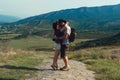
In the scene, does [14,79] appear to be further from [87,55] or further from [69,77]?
[87,55]

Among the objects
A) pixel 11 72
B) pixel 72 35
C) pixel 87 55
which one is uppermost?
pixel 72 35

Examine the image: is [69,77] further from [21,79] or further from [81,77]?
[21,79]

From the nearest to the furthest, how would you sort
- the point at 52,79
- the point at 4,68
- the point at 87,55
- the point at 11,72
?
the point at 52,79 < the point at 11,72 < the point at 4,68 < the point at 87,55

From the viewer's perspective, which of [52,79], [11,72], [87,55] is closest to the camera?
[52,79]

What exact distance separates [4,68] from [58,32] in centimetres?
277

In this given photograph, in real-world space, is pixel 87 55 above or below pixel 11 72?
below

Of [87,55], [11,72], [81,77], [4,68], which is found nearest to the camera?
[81,77]

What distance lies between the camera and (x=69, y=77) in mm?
13336

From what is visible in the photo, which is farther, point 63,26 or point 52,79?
point 63,26

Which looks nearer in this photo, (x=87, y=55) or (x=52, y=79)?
(x=52, y=79)

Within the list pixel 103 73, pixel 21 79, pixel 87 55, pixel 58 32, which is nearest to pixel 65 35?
pixel 58 32

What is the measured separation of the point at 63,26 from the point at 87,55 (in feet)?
32.0

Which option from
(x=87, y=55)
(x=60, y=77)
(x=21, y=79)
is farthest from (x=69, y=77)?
(x=87, y=55)

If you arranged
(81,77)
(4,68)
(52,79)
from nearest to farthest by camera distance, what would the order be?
(52,79) < (81,77) < (4,68)
